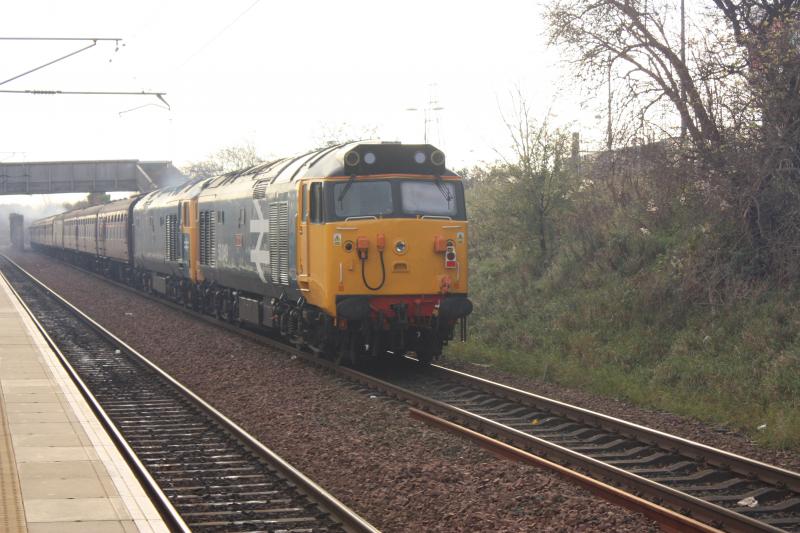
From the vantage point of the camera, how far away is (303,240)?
595 inches

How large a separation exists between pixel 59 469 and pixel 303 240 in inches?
288

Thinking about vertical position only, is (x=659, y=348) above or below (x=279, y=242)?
below

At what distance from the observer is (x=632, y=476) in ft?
27.2

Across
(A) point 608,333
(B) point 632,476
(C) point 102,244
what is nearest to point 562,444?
(B) point 632,476

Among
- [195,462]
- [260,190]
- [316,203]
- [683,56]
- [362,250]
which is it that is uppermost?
[683,56]

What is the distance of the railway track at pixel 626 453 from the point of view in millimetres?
7703

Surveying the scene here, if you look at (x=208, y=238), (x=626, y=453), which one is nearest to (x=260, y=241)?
Answer: (x=208, y=238)

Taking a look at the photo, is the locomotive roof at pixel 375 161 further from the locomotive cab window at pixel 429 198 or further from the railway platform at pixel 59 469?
the railway platform at pixel 59 469

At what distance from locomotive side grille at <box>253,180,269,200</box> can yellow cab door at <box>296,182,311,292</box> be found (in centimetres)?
247

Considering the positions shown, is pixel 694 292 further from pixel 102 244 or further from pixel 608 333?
pixel 102 244

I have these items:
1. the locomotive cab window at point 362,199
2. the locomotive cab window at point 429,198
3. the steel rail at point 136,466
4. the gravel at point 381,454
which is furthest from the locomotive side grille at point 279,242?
the steel rail at point 136,466

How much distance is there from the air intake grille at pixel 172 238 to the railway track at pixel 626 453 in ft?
44.2

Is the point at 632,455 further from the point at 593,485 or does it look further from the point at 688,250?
the point at 688,250

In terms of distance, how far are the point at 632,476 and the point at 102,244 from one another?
38.1 metres
